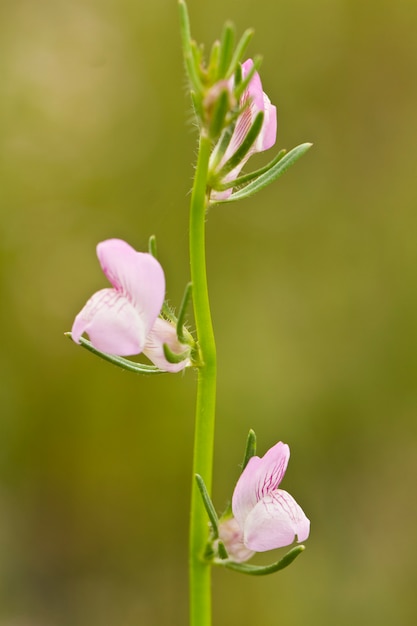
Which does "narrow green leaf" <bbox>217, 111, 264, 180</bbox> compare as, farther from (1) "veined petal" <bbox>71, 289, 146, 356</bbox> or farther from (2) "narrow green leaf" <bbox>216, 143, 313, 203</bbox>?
(1) "veined petal" <bbox>71, 289, 146, 356</bbox>

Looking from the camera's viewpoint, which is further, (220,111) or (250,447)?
(250,447)

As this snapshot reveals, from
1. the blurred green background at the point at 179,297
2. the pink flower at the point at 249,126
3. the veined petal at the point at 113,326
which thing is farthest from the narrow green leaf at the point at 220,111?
the blurred green background at the point at 179,297

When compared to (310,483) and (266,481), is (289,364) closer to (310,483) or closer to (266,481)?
(310,483)

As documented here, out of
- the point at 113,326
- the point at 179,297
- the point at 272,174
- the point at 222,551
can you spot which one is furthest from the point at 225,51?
the point at 179,297

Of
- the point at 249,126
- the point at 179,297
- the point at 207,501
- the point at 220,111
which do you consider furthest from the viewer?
the point at 179,297

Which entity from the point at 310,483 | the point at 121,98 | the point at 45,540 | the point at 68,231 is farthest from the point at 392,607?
the point at 121,98

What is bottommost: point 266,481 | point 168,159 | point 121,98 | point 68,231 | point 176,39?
point 266,481

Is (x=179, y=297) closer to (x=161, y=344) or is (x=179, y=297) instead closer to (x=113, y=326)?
(x=161, y=344)
